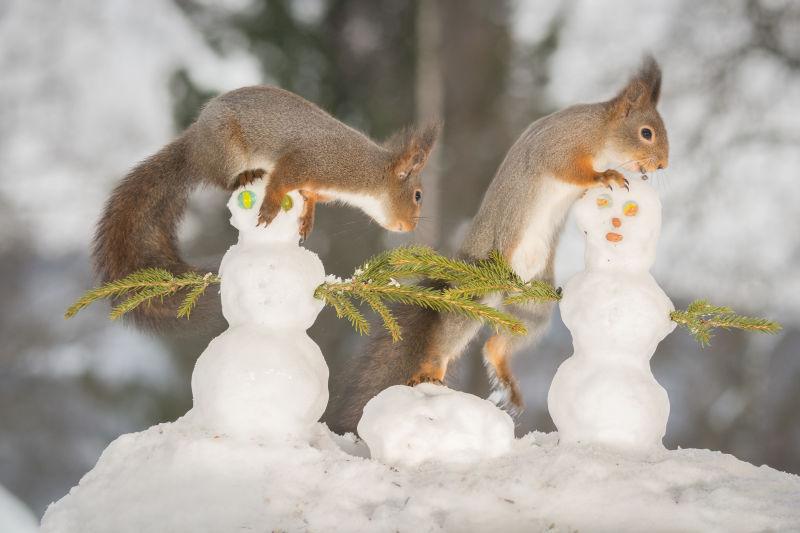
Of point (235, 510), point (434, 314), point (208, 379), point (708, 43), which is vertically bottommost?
point (235, 510)

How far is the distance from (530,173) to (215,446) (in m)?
0.67

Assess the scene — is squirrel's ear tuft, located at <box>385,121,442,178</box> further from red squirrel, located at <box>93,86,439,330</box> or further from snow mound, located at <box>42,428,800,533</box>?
snow mound, located at <box>42,428,800,533</box>

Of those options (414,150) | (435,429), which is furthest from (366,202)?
(435,429)

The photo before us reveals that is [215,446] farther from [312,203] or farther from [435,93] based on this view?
[435,93]

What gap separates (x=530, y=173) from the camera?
1478mm

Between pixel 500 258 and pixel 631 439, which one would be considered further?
pixel 500 258

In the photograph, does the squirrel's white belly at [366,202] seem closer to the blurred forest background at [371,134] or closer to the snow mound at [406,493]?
the snow mound at [406,493]

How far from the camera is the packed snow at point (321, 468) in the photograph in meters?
1.02

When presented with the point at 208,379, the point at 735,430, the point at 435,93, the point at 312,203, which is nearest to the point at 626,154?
the point at 312,203

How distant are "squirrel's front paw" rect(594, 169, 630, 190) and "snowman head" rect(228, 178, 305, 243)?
458 millimetres

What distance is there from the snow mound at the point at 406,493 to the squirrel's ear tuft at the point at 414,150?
0.50m

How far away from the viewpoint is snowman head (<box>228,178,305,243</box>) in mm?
1301

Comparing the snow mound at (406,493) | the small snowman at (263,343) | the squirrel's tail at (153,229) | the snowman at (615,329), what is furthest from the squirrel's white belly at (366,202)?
the snow mound at (406,493)

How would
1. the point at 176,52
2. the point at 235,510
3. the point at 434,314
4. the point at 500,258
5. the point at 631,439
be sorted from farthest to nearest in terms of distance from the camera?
the point at 176,52, the point at 434,314, the point at 500,258, the point at 631,439, the point at 235,510
